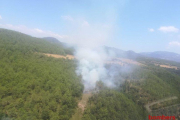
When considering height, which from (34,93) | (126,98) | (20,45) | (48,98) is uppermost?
(20,45)

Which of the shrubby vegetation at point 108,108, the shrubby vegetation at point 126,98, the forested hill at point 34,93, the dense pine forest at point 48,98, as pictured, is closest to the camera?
the forested hill at point 34,93

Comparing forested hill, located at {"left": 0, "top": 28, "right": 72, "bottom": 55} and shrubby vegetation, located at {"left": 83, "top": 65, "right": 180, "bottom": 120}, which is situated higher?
forested hill, located at {"left": 0, "top": 28, "right": 72, "bottom": 55}

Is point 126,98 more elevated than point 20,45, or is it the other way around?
point 20,45

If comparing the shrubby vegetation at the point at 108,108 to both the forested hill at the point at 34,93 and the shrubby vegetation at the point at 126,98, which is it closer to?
the shrubby vegetation at the point at 126,98

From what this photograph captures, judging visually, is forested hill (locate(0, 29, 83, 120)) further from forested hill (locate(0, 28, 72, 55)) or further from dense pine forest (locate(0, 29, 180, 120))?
forested hill (locate(0, 28, 72, 55))

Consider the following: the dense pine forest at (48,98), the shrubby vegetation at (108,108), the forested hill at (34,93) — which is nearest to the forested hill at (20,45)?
the dense pine forest at (48,98)

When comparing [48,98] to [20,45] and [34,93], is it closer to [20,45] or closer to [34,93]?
[34,93]

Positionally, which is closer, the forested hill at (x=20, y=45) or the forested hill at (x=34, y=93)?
the forested hill at (x=34, y=93)

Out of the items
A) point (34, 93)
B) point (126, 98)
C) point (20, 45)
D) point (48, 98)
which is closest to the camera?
point (48, 98)

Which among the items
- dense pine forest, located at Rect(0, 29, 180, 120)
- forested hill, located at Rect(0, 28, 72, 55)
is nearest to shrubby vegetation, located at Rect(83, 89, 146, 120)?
dense pine forest, located at Rect(0, 29, 180, 120)

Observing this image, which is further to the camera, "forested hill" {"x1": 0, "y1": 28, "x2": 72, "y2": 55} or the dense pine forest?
"forested hill" {"x1": 0, "y1": 28, "x2": 72, "y2": 55}

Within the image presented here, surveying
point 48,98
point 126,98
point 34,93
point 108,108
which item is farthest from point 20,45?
point 126,98

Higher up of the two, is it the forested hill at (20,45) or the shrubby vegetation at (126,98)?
the forested hill at (20,45)

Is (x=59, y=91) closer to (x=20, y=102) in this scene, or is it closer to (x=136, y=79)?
(x=20, y=102)
